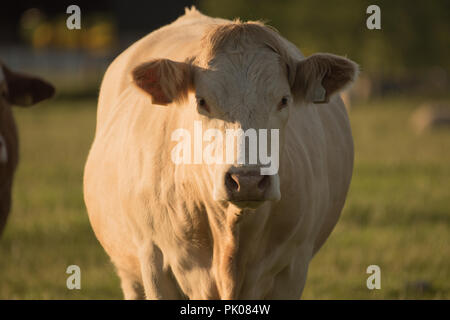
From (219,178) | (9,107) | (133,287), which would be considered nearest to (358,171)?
(9,107)

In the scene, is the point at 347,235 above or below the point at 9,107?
below

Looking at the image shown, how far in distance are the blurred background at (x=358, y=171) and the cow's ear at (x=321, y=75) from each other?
790mm

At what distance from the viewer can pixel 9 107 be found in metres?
6.02

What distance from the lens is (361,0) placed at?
28.3m

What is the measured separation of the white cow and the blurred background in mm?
818

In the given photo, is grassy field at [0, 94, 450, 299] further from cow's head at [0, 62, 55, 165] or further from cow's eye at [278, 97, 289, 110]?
cow's eye at [278, 97, 289, 110]

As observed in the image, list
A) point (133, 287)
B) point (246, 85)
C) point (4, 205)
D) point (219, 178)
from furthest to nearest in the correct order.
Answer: point (4, 205) < point (133, 287) < point (246, 85) < point (219, 178)

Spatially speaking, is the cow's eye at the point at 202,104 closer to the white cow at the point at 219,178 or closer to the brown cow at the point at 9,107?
the white cow at the point at 219,178

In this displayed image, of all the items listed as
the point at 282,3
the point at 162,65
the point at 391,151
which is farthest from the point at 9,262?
the point at 282,3

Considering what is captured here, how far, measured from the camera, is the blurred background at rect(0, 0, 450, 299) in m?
6.55

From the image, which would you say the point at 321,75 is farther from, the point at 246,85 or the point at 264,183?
the point at 264,183

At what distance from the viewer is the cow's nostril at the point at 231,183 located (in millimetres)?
3456

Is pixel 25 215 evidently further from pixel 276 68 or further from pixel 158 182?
pixel 276 68

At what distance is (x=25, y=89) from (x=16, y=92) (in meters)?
0.07
